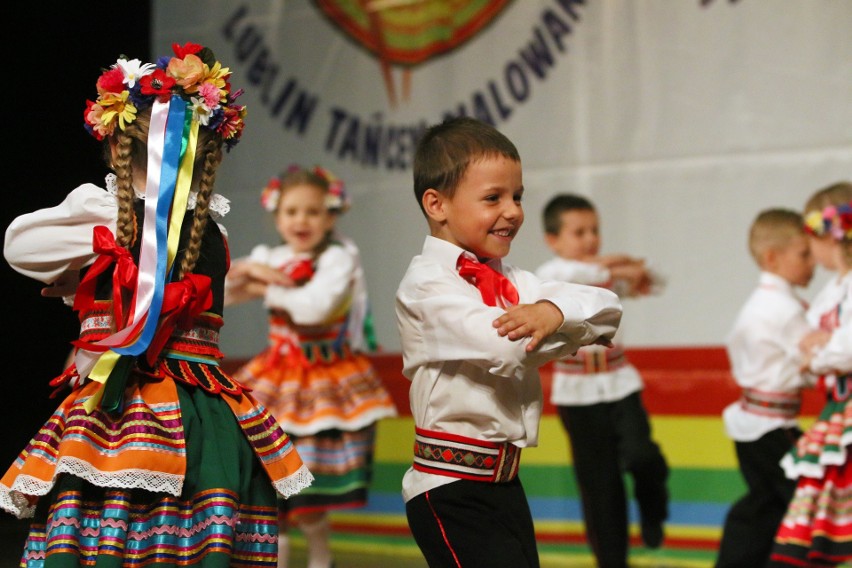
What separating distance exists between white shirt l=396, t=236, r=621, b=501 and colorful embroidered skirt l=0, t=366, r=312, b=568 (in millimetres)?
367

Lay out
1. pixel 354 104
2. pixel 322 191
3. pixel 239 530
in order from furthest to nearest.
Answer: pixel 354 104 → pixel 322 191 → pixel 239 530

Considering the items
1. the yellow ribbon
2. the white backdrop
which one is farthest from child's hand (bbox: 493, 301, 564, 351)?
the white backdrop

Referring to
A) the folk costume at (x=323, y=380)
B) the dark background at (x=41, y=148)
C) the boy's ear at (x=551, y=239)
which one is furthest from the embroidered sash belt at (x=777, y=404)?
the dark background at (x=41, y=148)

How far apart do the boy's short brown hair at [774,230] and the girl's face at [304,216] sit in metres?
1.69

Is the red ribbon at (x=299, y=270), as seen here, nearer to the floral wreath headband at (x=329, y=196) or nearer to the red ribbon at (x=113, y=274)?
the floral wreath headband at (x=329, y=196)

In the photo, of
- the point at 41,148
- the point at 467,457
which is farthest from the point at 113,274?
the point at 41,148

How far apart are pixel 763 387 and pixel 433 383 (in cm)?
206

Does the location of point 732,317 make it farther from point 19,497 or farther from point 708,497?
point 19,497

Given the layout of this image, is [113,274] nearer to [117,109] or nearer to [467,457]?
[117,109]

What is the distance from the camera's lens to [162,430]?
221 centimetres

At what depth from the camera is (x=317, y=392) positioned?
14.4 feet

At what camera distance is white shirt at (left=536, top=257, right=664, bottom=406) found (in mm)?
4383

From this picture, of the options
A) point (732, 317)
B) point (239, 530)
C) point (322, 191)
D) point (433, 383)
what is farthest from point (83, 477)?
point (732, 317)

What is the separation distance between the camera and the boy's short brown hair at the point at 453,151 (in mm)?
2432
